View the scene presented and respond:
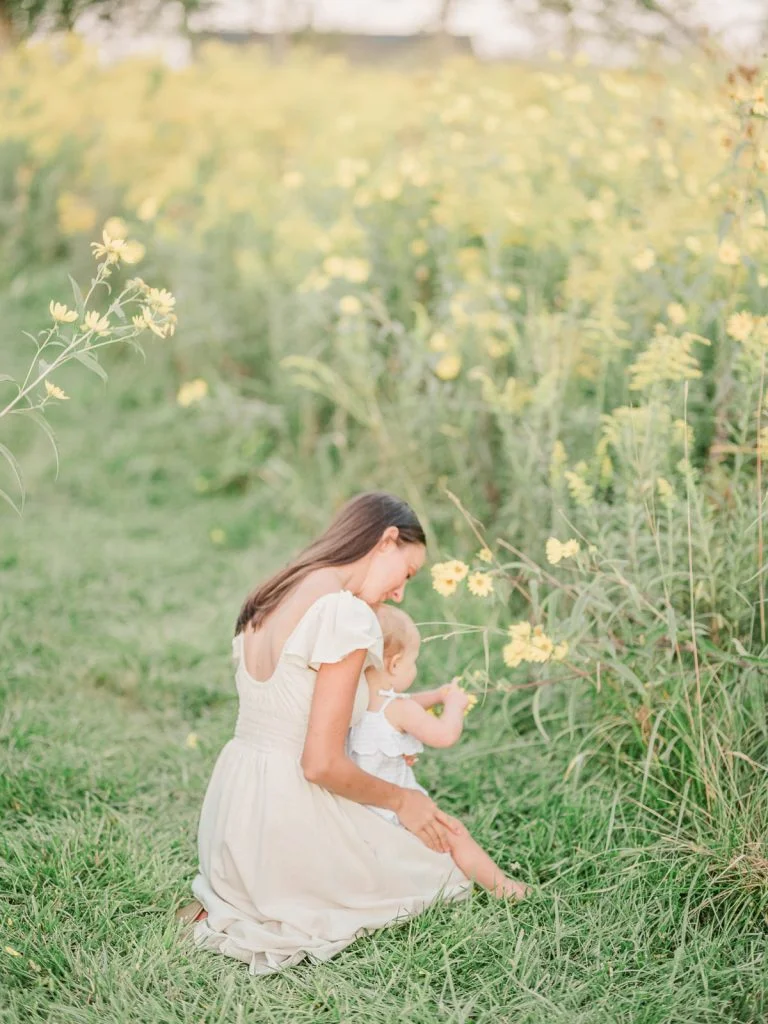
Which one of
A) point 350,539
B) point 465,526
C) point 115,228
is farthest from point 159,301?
point 465,526

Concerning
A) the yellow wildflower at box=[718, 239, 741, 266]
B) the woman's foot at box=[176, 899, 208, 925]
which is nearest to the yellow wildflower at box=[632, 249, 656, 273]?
the yellow wildflower at box=[718, 239, 741, 266]

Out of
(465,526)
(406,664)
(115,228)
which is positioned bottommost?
(465,526)

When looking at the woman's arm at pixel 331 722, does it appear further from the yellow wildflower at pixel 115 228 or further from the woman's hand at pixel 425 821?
the yellow wildflower at pixel 115 228

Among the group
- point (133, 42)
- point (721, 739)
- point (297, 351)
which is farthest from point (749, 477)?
point (133, 42)

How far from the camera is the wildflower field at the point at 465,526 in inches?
85.7

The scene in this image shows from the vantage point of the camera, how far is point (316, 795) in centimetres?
226

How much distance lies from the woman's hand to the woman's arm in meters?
0.20

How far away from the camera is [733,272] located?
313cm

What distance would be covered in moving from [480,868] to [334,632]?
0.63 metres

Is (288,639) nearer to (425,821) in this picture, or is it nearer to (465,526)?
(425,821)

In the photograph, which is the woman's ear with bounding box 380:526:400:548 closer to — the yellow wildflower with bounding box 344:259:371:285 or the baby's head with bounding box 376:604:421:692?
the baby's head with bounding box 376:604:421:692

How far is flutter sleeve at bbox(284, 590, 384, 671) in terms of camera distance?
2.15m

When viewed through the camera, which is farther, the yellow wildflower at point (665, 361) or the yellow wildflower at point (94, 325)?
the yellow wildflower at point (665, 361)

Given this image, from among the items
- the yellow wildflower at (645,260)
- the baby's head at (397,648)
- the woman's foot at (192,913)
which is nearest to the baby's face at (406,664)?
the baby's head at (397,648)
